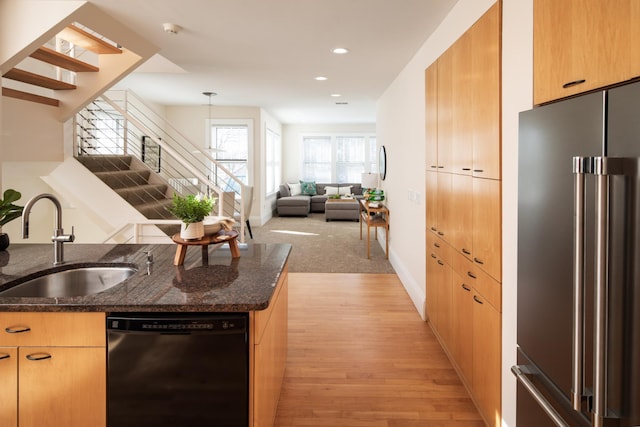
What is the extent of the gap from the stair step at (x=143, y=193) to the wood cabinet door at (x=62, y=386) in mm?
3015

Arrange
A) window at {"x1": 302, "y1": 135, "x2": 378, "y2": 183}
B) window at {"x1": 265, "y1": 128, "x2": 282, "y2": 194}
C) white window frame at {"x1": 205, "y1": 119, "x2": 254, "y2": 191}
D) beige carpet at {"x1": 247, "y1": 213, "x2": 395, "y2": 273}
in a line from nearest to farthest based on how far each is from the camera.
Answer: beige carpet at {"x1": 247, "y1": 213, "x2": 395, "y2": 273}
white window frame at {"x1": 205, "y1": 119, "x2": 254, "y2": 191}
window at {"x1": 265, "y1": 128, "x2": 282, "y2": 194}
window at {"x1": 302, "y1": 135, "x2": 378, "y2": 183}

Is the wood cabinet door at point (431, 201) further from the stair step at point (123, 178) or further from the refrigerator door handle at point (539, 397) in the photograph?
the stair step at point (123, 178)

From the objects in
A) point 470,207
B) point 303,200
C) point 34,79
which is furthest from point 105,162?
point 303,200

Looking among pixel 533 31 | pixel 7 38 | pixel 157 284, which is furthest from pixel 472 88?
pixel 7 38

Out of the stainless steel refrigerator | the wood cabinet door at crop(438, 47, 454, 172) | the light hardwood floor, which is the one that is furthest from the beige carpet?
the stainless steel refrigerator

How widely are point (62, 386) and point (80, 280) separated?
0.71 metres

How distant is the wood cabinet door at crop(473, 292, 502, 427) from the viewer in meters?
2.22

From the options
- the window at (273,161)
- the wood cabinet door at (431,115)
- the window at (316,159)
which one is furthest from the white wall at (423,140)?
the window at (316,159)

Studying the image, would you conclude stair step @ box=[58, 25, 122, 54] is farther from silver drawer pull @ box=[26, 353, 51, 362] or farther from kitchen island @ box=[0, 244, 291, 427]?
silver drawer pull @ box=[26, 353, 51, 362]

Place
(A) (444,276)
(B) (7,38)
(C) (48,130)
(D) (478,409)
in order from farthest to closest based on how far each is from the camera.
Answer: (C) (48,130), (A) (444,276), (B) (7,38), (D) (478,409)

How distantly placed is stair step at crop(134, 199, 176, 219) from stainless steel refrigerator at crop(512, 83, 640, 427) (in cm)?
362

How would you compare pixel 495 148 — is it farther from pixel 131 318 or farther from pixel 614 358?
pixel 131 318

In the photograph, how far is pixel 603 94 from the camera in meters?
1.19

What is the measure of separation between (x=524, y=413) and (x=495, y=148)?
1195mm
